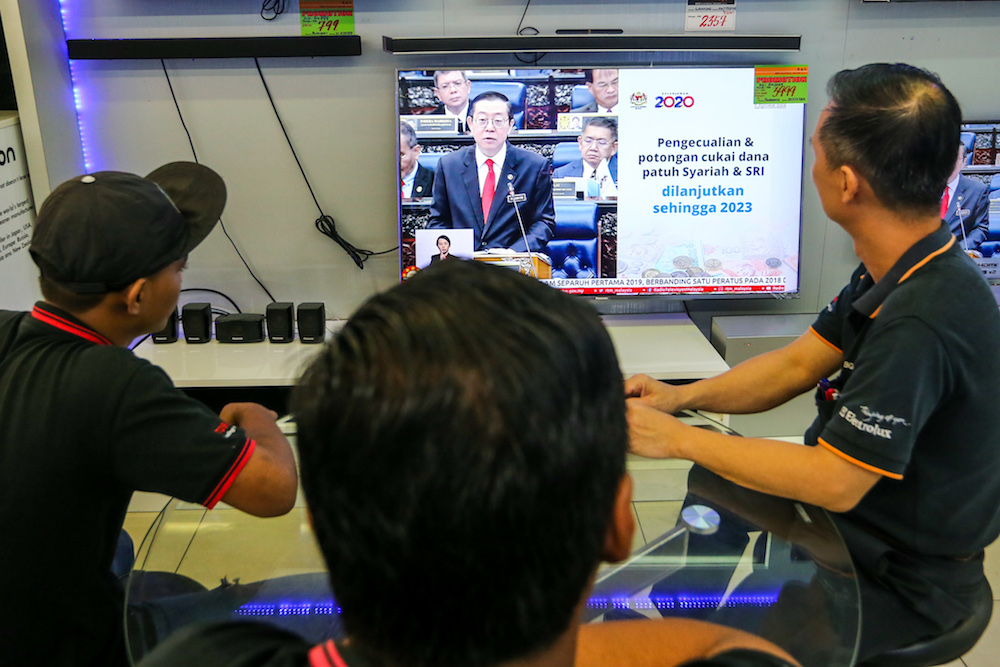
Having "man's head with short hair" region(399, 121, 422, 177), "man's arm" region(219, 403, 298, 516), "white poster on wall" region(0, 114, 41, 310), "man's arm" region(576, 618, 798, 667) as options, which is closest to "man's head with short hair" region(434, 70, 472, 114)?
"man's head with short hair" region(399, 121, 422, 177)

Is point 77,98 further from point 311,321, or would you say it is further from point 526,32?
point 526,32

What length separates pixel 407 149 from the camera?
2.97 metres

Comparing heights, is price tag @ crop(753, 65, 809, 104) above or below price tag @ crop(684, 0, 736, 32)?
below

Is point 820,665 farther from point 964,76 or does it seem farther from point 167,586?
point 964,76

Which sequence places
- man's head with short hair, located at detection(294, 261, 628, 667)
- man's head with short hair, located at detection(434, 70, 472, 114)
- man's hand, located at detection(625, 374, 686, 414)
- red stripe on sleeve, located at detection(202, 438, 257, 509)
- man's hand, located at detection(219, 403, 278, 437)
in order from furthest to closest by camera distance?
man's head with short hair, located at detection(434, 70, 472, 114) → man's hand, located at detection(625, 374, 686, 414) → man's hand, located at detection(219, 403, 278, 437) → red stripe on sleeve, located at detection(202, 438, 257, 509) → man's head with short hair, located at detection(294, 261, 628, 667)

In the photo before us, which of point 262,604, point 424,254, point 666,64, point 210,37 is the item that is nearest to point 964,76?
point 666,64

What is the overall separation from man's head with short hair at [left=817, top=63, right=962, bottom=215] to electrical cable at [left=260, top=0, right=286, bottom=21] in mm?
2174

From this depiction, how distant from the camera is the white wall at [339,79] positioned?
2.98 metres

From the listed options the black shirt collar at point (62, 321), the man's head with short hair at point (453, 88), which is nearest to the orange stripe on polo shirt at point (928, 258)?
the black shirt collar at point (62, 321)

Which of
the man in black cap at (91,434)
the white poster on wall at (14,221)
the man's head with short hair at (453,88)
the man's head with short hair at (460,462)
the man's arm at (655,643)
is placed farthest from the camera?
the man's head with short hair at (453,88)

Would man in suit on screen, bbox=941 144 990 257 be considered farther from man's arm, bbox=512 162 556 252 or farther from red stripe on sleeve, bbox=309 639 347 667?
red stripe on sleeve, bbox=309 639 347 667

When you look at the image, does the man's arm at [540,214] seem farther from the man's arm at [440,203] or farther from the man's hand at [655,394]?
the man's hand at [655,394]

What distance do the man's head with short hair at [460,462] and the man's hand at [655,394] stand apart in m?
1.21

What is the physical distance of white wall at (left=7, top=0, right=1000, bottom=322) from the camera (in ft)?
9.77
